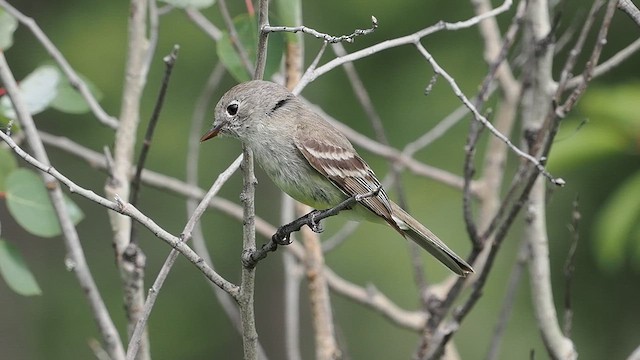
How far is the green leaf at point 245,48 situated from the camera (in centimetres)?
358

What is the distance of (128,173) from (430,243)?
3.55 ft

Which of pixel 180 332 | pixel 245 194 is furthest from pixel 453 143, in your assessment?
pixel 245 194

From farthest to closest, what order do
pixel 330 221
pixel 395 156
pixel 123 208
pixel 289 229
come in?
1. pixel 330 221
2. pixel 395 156
3. pixel 289 229
4. pixel 123 208

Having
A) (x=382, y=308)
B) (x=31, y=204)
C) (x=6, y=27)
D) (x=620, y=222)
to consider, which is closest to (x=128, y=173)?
A: (x=31, y=204)

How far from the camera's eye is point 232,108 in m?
3.56

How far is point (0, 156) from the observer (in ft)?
11.6

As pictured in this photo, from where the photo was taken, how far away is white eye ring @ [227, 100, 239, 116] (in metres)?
3.54

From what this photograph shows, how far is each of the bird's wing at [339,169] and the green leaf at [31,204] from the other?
870 mm

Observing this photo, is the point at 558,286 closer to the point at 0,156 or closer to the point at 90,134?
the point at 90,134

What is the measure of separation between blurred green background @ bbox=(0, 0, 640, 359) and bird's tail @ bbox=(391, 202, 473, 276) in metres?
3.87

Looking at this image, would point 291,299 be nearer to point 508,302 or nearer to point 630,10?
point 508,302

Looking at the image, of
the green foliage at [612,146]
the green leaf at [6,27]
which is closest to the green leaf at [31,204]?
the green leaf at [6,27]

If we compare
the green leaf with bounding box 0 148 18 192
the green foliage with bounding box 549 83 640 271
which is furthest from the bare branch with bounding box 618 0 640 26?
the green leaf with bounding box 0 148 18 192

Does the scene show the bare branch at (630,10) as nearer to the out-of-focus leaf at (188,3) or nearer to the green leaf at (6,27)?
the out-of-focus leaf at (188,3)
